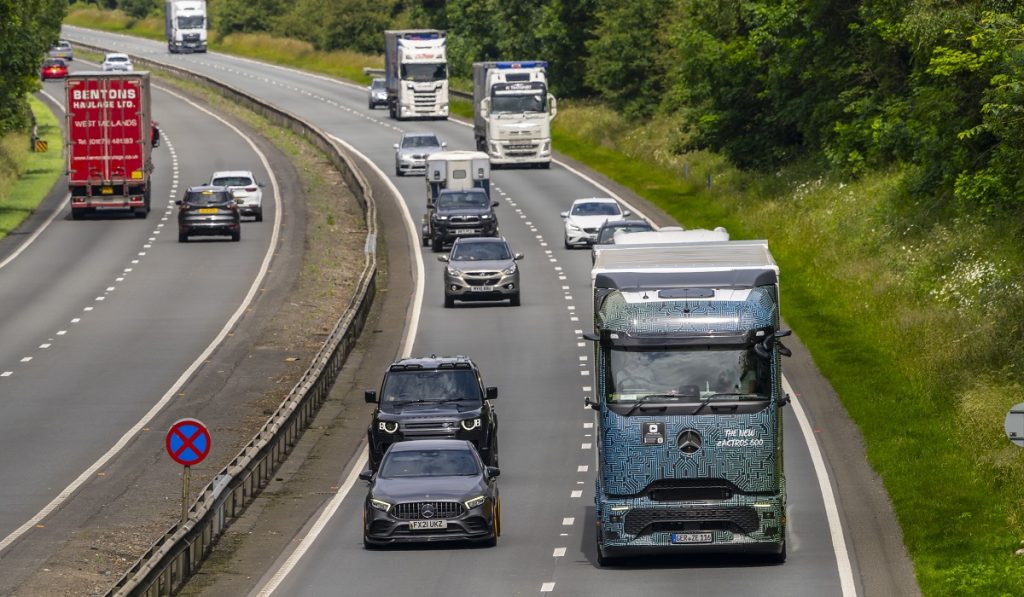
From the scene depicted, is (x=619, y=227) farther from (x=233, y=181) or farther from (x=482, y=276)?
(x=233, y=181)

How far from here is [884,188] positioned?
5281 cm

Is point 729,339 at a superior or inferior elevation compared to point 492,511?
superior

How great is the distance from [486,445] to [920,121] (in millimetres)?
Answer: 21462

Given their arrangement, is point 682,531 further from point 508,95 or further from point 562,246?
point 508,95

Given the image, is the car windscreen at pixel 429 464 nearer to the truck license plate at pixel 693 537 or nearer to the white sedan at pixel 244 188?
the truck license plate at pixel 693 537

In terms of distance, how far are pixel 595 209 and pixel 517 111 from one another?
19.7m

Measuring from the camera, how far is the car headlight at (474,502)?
2372 centimetres

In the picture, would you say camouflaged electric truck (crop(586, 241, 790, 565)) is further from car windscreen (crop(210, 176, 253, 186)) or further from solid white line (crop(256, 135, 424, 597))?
car windscreen (crop(210, 176, 253, 186))

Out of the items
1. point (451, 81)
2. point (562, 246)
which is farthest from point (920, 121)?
point (451, 81)

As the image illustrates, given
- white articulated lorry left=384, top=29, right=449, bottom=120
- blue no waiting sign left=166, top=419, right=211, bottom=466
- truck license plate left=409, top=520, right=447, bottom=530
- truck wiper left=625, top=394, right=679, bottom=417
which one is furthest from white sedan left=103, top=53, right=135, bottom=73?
truck wiper left=625, top=394, right=679, bottom=417

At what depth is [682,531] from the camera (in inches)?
850

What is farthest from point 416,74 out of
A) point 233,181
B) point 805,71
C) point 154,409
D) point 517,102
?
point 154,409

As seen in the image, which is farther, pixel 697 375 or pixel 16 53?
pixel 16 53

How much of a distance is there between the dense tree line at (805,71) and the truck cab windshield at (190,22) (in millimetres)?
23608
